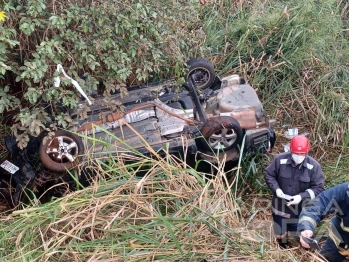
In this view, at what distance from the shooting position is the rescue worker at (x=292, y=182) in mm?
4301

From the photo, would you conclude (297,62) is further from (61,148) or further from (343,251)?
(61,148)

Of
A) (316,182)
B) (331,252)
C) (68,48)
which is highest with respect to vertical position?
(68,48)

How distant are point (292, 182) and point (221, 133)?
0.84 m

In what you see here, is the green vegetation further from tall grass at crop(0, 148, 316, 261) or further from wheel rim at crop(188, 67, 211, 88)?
wheel rim at crop(188, 67, 211, 88)

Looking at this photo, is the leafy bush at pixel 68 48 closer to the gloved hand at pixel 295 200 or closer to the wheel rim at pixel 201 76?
the wheel rim at pixel 201 76

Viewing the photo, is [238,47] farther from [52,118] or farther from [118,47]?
[52,118]

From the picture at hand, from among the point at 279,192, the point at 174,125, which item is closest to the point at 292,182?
the point at 279,192

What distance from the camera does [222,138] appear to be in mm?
4715

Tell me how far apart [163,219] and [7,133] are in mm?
2996

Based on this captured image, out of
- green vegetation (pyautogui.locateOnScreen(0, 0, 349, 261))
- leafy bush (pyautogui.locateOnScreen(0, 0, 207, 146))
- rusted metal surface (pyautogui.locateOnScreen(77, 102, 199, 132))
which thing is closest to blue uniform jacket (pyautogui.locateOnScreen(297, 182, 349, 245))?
green vegetation (pyautogui.locateOnScreen(0, 0, 349, 261))

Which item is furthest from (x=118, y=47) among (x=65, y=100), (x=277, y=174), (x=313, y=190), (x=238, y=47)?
(x=238, y=47)

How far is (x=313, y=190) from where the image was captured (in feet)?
14.2

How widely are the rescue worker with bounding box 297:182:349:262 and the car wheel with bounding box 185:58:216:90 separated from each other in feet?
7.96

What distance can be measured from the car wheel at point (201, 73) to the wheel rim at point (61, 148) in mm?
1906
